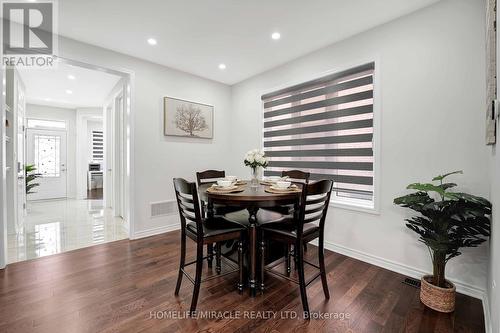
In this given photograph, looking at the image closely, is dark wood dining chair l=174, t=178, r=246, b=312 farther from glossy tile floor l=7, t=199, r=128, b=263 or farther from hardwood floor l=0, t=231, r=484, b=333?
glossy tile floor l=7, t=199, r=128, b=263

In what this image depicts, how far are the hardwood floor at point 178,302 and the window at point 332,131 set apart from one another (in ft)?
3.39

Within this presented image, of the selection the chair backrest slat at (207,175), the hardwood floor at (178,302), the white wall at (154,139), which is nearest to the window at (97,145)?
the white wall at (154,139)

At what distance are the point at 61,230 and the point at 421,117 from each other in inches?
208

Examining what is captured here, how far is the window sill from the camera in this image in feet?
8.36

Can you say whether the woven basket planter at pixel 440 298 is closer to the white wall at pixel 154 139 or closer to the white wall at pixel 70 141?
the white wall at pixel 154 139

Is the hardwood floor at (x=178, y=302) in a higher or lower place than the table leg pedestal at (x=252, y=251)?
lower

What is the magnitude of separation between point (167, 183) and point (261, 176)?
5.29ft

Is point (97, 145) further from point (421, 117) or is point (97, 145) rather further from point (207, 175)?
point (421, 117)

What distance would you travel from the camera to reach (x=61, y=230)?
12.1ft

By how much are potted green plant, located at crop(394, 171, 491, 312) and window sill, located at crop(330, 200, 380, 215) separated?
678mm

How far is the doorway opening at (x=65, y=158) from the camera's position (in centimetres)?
331

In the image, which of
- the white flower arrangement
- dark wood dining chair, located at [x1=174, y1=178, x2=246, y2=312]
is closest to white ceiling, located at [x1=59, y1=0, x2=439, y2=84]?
the white flower arrangement

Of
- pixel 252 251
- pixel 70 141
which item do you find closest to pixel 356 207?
pixel 252 251

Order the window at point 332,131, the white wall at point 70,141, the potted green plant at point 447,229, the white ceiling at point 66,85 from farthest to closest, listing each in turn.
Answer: the white wall at point 70,141 < the white ceiling at point 66,85 < the window at point 332,131 < the potted green plant at point 447,229
